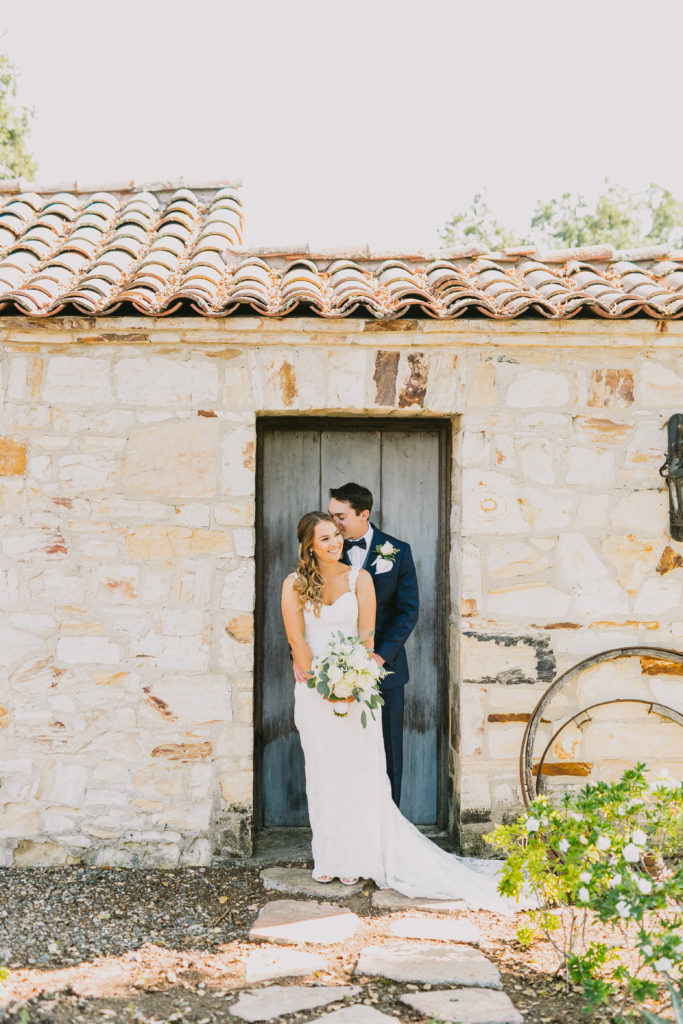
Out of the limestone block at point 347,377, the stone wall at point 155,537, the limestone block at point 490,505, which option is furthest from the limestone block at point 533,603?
the limestone block at point 347,377

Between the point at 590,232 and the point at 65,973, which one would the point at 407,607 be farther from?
the point at 590,232

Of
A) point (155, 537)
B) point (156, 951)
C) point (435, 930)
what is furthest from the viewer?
point (155, 537)

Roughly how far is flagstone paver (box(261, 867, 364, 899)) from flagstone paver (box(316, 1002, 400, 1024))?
1.11 meters

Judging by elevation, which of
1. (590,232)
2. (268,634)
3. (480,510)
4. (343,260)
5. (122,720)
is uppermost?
(590,232)

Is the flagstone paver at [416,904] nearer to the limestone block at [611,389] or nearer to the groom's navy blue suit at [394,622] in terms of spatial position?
the groom's navy blue suit at [394,622]

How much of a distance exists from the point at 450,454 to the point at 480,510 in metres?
0.48

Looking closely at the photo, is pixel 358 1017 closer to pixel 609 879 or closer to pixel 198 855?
pixel 609 879

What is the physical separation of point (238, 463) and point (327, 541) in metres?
0.74

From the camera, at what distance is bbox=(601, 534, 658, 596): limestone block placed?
508cm

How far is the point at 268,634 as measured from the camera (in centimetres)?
557

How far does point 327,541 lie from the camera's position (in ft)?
15.1

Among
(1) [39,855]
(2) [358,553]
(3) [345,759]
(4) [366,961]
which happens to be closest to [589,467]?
(2) [358,553]

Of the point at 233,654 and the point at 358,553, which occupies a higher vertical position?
the point at 358,553

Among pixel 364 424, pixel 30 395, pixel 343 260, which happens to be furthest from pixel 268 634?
pixel 343 260
